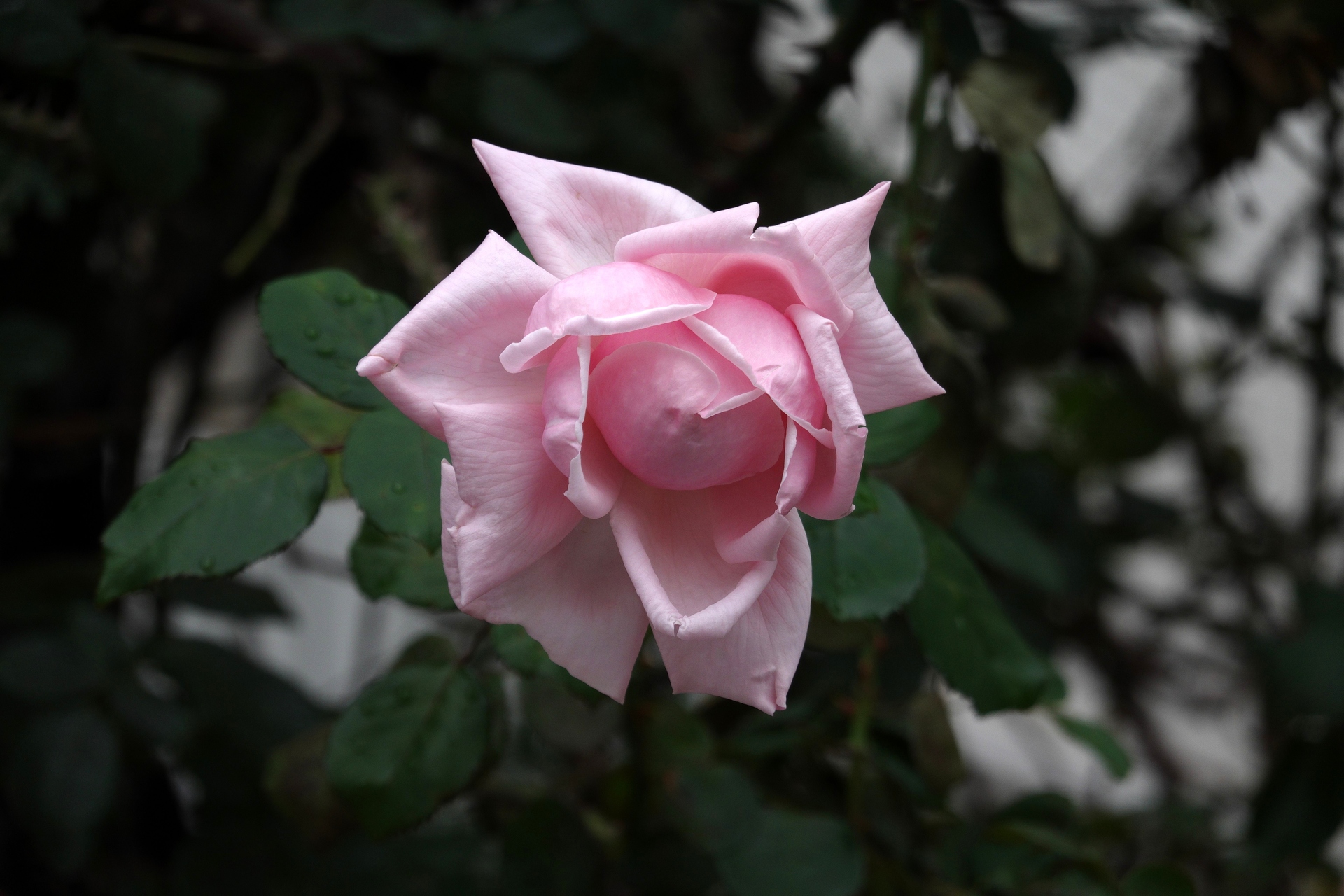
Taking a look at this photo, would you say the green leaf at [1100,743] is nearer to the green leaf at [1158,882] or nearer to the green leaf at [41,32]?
the green leaf at [1158,882]

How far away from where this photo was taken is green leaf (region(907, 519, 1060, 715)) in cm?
49

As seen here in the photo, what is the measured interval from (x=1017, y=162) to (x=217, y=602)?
0.73 meters

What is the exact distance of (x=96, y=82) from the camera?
0.64 m

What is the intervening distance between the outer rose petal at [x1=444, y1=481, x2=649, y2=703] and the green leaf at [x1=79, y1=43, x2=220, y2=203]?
0.50 meters

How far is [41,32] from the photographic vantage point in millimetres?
596

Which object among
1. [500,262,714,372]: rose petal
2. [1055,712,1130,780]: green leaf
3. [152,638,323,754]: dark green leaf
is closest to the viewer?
[500,262,714,372]: rose petal

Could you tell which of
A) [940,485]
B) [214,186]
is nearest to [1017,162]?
[940,485]

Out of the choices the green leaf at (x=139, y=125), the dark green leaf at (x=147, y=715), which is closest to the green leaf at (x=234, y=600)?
the dark green leaf at (x=147, y=715)

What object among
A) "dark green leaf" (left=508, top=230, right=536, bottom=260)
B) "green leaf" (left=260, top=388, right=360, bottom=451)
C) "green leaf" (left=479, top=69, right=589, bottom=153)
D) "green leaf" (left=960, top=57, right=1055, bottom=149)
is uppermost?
"green leaf" (left=960, top=57, right=1055, bottom=149)

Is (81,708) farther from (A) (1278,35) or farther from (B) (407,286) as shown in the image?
(A) (1278,35)

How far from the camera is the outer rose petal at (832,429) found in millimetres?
285

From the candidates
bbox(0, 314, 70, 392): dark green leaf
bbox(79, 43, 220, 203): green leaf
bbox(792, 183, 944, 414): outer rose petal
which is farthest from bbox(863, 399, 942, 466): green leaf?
bbox(0, 314, 70, 392): dark green leaf

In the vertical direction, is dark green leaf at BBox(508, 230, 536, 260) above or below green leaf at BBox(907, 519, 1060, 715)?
above

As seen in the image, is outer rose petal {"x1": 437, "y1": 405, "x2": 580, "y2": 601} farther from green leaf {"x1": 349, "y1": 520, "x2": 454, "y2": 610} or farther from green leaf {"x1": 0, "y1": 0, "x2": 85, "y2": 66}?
green leaf {"x1": 0, "y1": 0, "x2": 85, "y2": 66}
